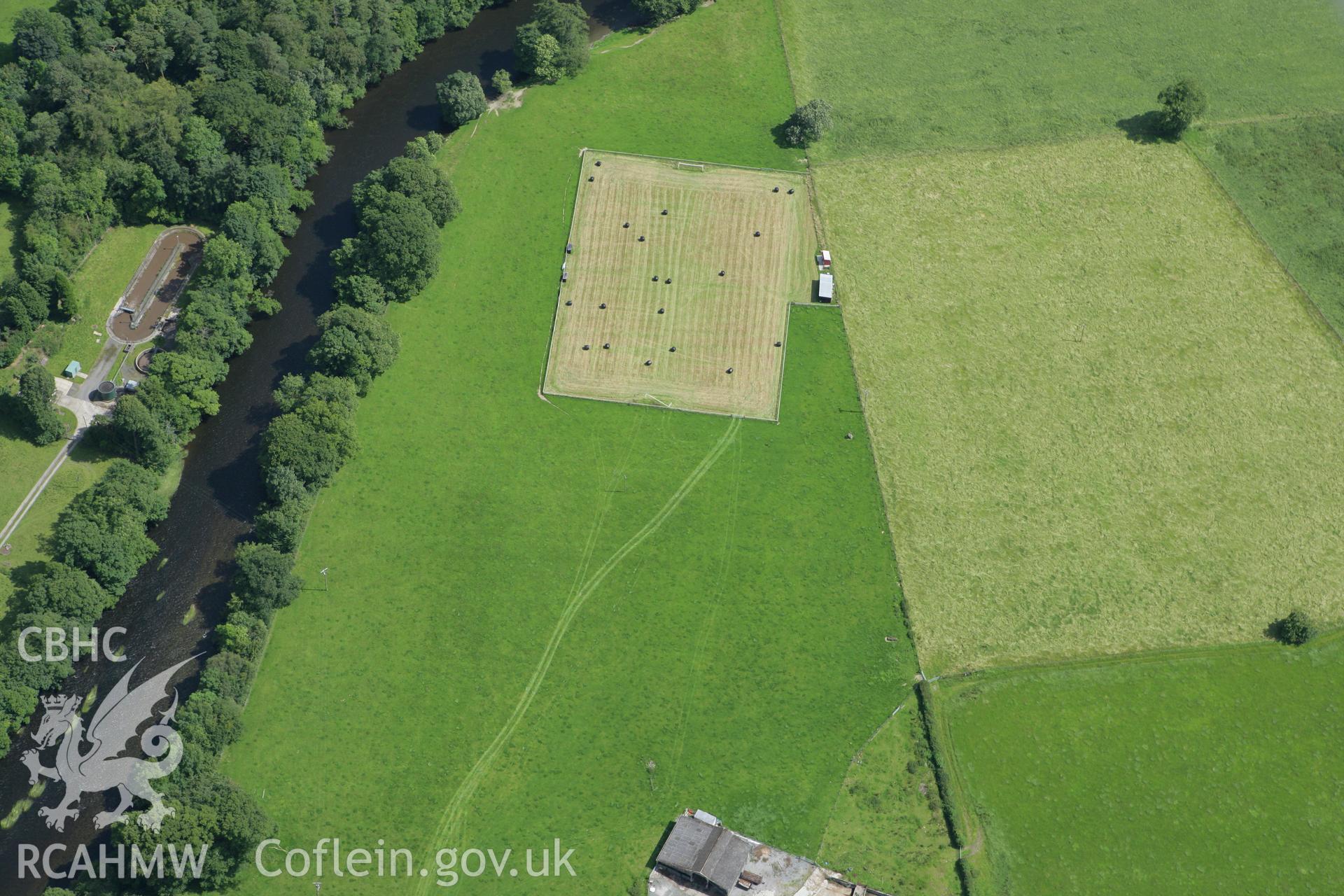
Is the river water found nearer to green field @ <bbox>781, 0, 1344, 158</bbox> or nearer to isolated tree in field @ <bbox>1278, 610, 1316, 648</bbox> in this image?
green field @ <bbox>781, 0, 1344, 158</bbox>

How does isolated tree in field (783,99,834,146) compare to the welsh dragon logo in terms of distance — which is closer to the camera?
the welsh dragon logo

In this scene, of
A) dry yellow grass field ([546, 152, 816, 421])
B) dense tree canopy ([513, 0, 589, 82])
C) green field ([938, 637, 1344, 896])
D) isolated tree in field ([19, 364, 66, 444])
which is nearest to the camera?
green field ([938, 637, 1344, 896])

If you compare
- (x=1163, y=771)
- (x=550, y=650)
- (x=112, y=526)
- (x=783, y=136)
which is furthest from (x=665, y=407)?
(x=1163, y=771)

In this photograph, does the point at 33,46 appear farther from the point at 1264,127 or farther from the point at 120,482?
the point at 1264,127

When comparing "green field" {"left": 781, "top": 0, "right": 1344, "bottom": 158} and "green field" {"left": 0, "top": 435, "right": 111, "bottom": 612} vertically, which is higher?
"green field" {"left": 781, "top": 0, "right": 1344, "bottom": 158}

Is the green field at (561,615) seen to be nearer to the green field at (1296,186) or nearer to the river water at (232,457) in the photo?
the river water at (232,457)

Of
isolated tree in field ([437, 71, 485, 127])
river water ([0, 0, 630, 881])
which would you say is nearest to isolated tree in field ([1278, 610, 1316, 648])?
river water ([0, 0, 630, 881])

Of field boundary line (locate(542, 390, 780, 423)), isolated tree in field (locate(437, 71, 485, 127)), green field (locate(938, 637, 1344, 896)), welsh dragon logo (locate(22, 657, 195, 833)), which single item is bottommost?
green field (locate(938, 637, 1344, 896))

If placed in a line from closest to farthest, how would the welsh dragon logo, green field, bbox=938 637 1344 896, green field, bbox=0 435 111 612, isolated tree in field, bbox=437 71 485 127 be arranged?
the welsh dragon logo → green field, bbox=938 637 1344 896 → green field, bbox=0 435 111 612 → isolated tree in field, bbox=437 71 485 127

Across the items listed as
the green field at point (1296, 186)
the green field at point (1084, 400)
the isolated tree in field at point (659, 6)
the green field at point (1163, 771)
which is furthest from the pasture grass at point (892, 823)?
the isolated tree in field at point (659, 6)
